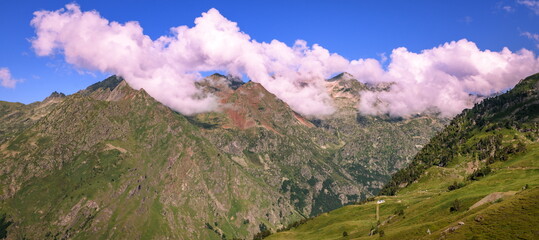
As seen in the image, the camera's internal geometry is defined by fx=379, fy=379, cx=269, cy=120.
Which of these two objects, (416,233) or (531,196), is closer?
(531,196)

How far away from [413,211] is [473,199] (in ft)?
134

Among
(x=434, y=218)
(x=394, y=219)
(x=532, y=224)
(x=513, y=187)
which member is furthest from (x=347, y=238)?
(x=532, y=224)

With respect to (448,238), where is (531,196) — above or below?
above

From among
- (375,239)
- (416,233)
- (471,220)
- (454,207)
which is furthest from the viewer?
(454,207)

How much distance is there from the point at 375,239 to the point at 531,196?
59672 millimetres

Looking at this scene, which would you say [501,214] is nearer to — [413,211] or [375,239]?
[375,239]

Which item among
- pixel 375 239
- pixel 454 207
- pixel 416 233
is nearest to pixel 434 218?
pixel 454 207

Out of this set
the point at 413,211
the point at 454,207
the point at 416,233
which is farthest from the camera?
the point at 413,211

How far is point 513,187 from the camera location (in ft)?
577

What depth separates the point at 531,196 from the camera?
91.4 m

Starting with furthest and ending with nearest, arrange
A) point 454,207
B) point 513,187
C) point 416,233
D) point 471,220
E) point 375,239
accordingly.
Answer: point 513,187
point 454,207
point 375,239
point 416,233
point 471,220

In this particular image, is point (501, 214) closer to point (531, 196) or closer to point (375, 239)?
point (531, 196)

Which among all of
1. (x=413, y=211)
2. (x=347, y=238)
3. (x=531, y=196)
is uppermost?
(x=531, y=196)

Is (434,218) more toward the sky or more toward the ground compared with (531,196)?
more toward the ground
